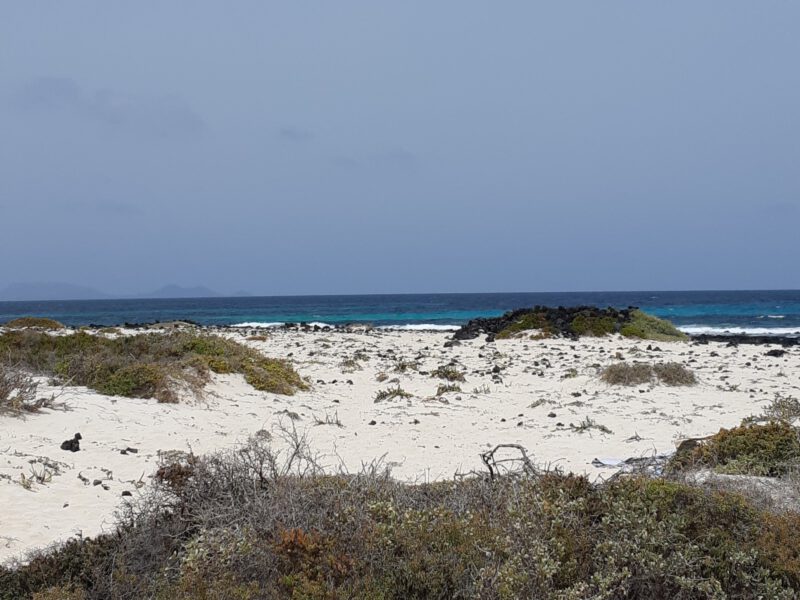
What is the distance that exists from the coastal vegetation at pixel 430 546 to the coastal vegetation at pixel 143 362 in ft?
21.4

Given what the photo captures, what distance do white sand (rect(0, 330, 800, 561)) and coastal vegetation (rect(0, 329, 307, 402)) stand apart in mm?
451

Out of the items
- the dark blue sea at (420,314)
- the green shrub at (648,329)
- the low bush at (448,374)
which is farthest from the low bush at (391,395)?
the dark blue sea at (420,314)

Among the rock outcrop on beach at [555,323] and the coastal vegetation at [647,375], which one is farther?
the rock outcrop on beach at [555,323]

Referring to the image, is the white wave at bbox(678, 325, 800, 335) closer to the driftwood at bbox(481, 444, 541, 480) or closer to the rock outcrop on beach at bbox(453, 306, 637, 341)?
the rock outcrop on beach at bbox(453, 306, 637, 341)

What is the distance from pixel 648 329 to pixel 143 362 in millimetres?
21319

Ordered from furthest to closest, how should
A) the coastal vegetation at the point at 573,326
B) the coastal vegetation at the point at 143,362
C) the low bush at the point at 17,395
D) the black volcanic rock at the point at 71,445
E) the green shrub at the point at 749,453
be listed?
the coastal vegetation at the point at 573,326, the coastal vegetation at the point at 143,362, the low bush at the point at 17,395, the black volcanic rock at the point at 71,445, the green shrub at the point at 749,453

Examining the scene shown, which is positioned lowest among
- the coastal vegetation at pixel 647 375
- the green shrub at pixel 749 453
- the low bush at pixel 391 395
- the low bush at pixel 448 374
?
the low bush at pixel 391 395

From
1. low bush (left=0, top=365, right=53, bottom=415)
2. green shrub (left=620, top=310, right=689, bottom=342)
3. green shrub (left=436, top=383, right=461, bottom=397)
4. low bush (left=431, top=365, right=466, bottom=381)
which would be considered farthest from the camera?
green shrub (left=620, top=310, right=689, bottom=342)

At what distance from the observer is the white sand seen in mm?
5887

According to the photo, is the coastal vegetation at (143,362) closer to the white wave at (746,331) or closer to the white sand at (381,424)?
the white sand at (381,424)

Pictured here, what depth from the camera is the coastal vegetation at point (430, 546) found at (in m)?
3.40

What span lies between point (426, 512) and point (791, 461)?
12.6ft

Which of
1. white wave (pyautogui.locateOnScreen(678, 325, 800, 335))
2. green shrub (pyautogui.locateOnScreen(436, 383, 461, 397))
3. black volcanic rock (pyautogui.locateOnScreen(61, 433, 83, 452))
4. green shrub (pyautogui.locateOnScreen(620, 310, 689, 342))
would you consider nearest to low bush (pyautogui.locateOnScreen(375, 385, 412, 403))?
green shrub (pyautogui.locateOnScreen(436, 383, 461, 397))

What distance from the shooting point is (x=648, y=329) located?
26.5 m
